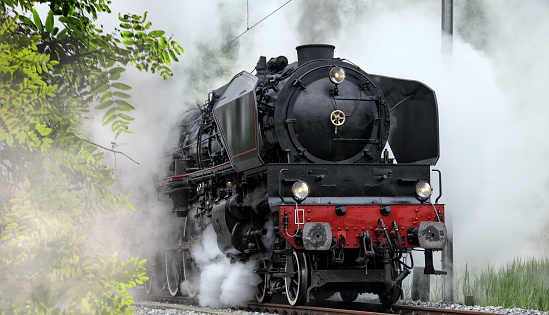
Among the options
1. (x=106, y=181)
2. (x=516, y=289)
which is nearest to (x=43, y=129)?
(x=106, y=181)

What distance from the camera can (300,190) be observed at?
696 cm

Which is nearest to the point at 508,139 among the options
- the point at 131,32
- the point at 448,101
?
the point at 448,101

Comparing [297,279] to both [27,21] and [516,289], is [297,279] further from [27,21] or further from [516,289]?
[27,21]

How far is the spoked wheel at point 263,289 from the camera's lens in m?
8.13

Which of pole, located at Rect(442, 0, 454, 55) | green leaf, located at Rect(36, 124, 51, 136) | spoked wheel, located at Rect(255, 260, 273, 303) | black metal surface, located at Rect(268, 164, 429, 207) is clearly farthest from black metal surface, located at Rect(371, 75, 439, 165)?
green leaf, located at Rect(36, 124, 51, 136)

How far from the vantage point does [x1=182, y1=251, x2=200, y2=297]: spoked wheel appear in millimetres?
10016

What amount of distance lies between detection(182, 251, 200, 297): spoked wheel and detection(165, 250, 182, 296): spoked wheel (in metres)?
0.30

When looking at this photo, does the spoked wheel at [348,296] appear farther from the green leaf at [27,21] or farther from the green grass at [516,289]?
the green leaf at [27,21]

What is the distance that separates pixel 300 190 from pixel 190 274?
411 cm

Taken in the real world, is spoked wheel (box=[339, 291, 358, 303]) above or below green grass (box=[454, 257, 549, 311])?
below

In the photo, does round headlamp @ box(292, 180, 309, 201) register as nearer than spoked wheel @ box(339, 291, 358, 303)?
Yes

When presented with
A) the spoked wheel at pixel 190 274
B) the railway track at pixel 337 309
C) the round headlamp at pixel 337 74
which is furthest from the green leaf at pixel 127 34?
the spoked wheel at pixel 190 274

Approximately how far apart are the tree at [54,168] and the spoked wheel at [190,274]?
7725 millimetres

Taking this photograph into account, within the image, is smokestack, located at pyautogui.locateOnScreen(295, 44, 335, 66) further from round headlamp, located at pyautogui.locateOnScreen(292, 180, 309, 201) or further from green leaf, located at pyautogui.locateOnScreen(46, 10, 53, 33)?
green leaf, located at pyautogui.locateOnScreen(46, 10, 53, 33)
